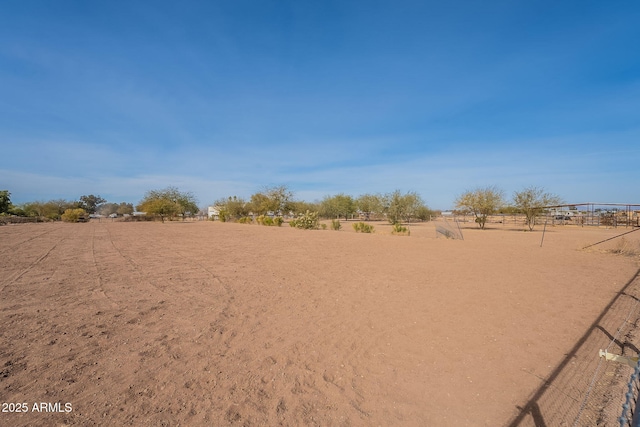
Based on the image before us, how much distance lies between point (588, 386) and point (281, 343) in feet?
12.4

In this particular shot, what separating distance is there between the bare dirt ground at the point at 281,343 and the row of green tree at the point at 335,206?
37.3 meters

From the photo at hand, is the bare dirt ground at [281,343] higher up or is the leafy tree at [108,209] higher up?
the leafy tree at [108,209]

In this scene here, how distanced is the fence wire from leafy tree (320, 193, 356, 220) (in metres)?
60.0

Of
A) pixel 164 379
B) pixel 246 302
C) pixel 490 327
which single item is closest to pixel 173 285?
pixel 246 302

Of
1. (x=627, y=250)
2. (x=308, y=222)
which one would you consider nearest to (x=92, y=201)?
(x=308, y=222)

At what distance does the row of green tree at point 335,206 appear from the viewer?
152ft

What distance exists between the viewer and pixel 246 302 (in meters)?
6.45

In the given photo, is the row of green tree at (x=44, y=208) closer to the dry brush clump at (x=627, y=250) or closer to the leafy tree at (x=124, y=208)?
the leafy tree at (x=124, y=208)

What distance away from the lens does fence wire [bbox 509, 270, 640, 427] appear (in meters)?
2.96

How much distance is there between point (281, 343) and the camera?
4.57 m

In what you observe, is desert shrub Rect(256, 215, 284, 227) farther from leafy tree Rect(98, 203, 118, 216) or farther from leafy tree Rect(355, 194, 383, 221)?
leafy tree Rect(98, 203, 118, 216)

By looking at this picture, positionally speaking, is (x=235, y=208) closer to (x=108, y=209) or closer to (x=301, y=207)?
(x=301, y=207)

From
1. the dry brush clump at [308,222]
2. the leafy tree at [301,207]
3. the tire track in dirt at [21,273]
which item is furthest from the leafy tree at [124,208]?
the tire track in dirt at [21,273]

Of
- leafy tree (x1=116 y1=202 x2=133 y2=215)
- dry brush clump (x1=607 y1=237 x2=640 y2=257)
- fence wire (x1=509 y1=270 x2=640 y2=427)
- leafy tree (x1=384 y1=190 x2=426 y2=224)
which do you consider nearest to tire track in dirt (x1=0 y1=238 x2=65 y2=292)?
fence wire (x1=509 y1=270 x2=640 y2=427)
